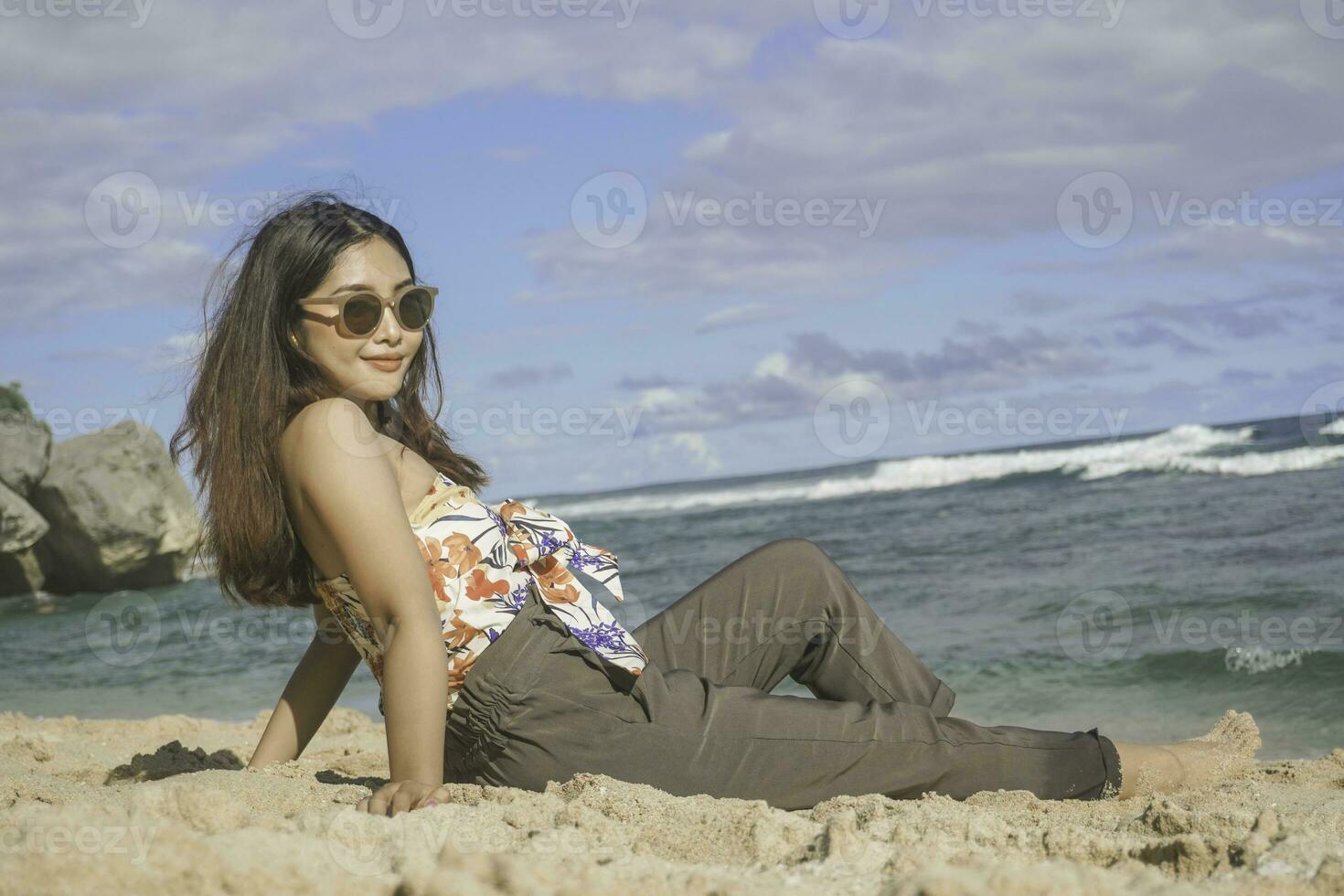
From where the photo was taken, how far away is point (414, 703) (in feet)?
6.98

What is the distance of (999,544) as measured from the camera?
11.6m

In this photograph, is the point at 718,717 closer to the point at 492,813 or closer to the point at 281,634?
the point at 492,813

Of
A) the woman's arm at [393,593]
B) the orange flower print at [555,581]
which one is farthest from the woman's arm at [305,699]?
the woman's arm at [393,593]

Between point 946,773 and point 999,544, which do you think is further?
point 999,544

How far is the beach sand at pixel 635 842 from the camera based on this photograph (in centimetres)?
160

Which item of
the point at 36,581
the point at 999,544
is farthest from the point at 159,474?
the point at 999,544

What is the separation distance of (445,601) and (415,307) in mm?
738

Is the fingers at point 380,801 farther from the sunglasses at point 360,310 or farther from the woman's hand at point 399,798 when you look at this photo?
the sunglasses at point 360,310

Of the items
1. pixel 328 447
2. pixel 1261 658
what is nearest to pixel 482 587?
pixel 328 447

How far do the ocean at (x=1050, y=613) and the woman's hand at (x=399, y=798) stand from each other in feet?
11.8

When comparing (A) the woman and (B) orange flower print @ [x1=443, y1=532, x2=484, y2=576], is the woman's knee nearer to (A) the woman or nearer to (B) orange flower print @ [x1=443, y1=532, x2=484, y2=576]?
(A) the woman

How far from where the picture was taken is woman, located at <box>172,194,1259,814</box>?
2.20 metres

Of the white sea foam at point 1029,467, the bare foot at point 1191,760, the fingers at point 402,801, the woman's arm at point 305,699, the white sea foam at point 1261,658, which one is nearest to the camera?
the fingers at point 402,801

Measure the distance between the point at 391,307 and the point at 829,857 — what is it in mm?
1557
